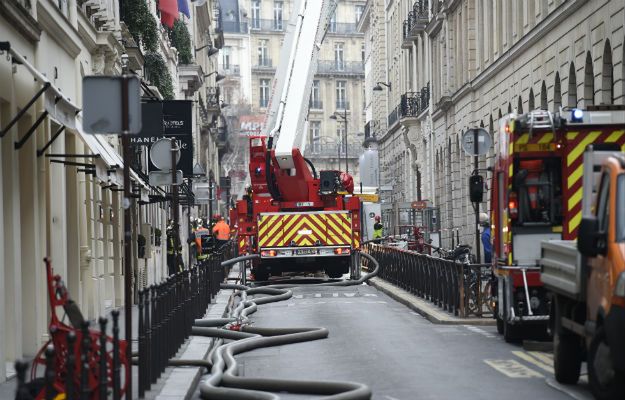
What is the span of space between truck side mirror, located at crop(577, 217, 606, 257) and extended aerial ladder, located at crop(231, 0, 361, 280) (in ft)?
83.3

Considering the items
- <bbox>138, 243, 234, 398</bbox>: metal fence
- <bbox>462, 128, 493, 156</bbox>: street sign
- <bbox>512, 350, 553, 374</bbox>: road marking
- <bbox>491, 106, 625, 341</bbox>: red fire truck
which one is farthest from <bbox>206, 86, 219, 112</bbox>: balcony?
<bbox>512, 350, 553, 374</bbox>: road marking

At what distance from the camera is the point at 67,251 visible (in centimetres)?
2562

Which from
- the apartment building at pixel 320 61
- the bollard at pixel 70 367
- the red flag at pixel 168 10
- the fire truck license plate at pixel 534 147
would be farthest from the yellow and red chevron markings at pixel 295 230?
the apartment building at pixel 320 61

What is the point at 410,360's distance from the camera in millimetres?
18203

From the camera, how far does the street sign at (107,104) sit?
12.7 meters

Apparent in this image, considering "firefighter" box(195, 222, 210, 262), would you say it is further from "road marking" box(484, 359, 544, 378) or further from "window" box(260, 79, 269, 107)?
"window" box(260, 79, 269, 107)

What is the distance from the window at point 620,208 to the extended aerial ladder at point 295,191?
988 inches

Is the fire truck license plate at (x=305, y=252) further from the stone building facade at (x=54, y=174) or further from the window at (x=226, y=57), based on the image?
the window at (x=226, y=57)

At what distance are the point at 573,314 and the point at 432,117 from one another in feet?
188

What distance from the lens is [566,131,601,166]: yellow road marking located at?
19625 mm

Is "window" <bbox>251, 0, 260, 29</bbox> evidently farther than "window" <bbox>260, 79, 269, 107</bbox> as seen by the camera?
Yes

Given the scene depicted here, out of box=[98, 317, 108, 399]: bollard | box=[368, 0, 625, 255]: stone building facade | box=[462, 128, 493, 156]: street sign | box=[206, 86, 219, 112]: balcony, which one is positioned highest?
box=[206, 86, 219, 112]: balcony

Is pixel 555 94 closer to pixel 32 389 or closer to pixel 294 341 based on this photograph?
pixel 294 341

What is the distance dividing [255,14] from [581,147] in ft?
446
